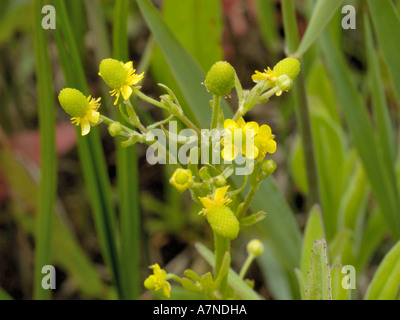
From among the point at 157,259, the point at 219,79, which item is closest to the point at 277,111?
the point at 157,259

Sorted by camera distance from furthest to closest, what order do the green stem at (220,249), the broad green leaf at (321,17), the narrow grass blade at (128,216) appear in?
the narrow grass blade at (128,216) → the broad green leaf at (321,17) → the green stem at (220,249)

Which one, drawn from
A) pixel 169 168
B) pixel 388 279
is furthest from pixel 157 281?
pixel 169 168

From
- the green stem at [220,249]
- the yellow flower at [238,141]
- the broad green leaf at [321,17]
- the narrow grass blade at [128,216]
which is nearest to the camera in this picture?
the yellow flower at [238,141]

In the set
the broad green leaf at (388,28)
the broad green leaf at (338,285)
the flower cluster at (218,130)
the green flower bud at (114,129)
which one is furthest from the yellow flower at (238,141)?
the broad green leaf at (388,28)

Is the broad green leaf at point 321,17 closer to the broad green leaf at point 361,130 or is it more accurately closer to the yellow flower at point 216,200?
the broad green leaf at point 361,130

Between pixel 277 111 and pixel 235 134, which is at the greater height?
pixel 277 111
